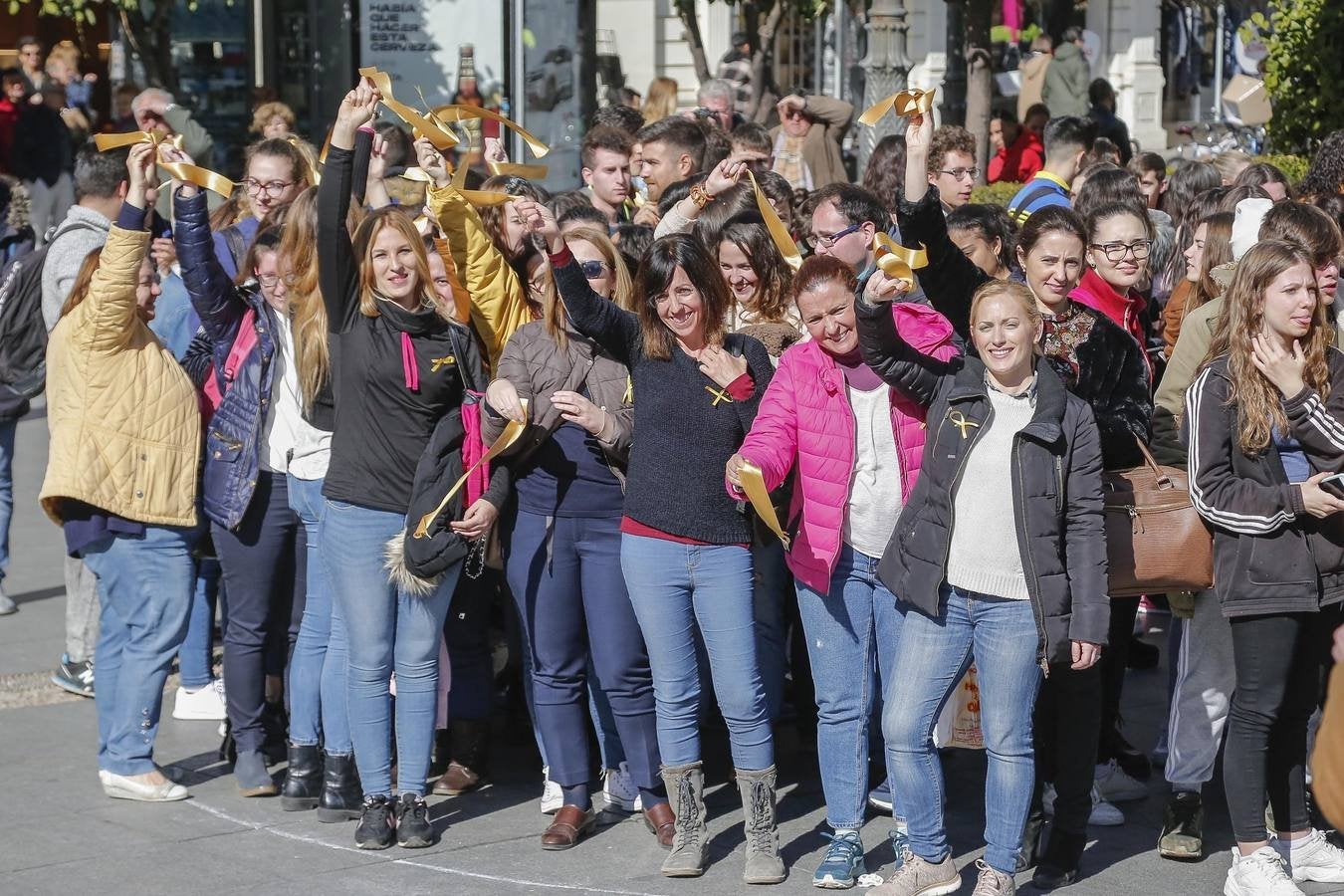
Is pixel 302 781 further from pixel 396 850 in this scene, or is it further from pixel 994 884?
pixel 994 884

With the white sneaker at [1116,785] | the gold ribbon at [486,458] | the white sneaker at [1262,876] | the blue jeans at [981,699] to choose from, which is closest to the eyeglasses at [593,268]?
the gold ribbon at [486,458]

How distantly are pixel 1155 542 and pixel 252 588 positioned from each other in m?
2.97

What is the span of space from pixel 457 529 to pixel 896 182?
3073 millimetres

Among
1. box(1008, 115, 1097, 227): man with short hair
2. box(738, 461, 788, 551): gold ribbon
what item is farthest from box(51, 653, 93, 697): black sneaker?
box(1008, 115, 1097, 227): man with short hair

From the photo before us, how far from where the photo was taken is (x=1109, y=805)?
5.80m

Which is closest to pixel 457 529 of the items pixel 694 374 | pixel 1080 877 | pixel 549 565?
pixel 549 565

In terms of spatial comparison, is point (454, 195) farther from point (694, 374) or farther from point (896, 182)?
point (896, 182)

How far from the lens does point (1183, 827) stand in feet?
17.9

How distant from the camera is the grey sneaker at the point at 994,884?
494 cm

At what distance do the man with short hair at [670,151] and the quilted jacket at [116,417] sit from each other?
104 inches

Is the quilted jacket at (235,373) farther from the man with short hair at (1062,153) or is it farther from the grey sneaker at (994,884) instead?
the man with short hair at (1062,153)

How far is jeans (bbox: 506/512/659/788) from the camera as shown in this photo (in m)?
5.54

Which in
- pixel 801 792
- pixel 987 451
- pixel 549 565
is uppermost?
pixel 987 451

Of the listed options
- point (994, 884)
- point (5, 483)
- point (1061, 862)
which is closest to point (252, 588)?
point (994, 884)
